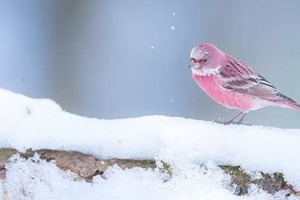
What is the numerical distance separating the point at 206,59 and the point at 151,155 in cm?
60

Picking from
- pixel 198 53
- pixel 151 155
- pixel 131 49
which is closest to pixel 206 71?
pixel 198 53

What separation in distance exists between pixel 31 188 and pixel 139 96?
259cm

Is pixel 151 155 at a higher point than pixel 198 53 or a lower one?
lower

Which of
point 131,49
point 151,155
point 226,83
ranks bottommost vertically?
point 151,155

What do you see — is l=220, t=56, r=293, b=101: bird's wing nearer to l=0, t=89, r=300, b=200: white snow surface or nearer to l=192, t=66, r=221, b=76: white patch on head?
l=192, t=66, r=221, b=76: white patch on head

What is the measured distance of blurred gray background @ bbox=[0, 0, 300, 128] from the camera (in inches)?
159

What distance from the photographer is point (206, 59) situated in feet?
6.72

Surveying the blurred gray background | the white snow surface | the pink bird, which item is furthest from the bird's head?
the blurred gray background

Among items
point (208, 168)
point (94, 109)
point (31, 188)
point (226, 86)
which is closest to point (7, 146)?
point (31, 188)

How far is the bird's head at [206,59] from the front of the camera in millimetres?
2064

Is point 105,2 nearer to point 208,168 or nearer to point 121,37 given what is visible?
point 121,37

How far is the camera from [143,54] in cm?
425

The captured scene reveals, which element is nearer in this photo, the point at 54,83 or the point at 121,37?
the point at 54,83

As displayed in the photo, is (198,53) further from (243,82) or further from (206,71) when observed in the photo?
(243,82)
